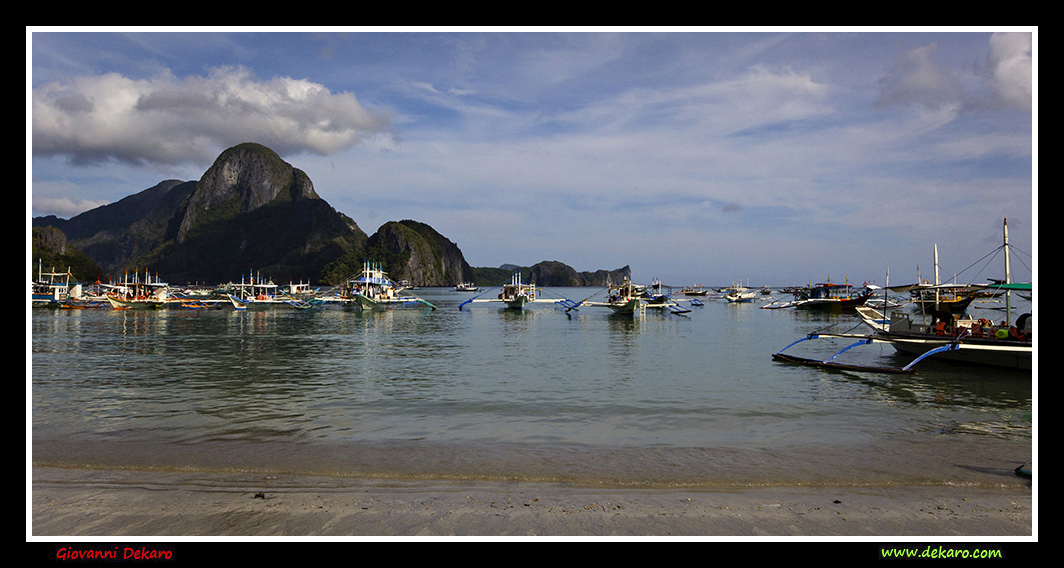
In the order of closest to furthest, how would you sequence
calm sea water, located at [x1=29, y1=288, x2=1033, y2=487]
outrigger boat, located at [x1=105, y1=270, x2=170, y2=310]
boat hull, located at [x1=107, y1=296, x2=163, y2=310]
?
calm sea water, located at [x1=29, y1=288, x2=1033, y2=487] < boat hull, located at [x1=107, y1=296, x2=163, y2=310] < outrigger boat, located at [x1=105, y1=270, x2=170, y2=310]

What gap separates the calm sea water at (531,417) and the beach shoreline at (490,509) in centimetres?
72

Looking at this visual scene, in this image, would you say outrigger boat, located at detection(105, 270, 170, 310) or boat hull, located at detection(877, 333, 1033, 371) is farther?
outrigger boat, located at detection(105, 270, 170, 310)

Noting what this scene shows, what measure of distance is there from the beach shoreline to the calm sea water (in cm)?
72

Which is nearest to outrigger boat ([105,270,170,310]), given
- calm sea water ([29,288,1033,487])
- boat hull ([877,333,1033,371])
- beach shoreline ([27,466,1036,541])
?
calm sea water ([29,288,1033,487])

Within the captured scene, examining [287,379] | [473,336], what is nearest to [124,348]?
[287,379]

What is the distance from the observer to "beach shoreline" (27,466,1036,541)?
6242 mm

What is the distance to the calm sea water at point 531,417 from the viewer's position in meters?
9.45

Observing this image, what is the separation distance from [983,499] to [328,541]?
8574 millimetres

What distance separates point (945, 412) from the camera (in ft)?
47.8

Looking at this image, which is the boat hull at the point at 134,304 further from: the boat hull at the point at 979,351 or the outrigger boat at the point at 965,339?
the boat hull at the point at 979,351

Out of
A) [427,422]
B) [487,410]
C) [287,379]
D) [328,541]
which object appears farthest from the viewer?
[287,379]

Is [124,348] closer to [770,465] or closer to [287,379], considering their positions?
[287,379]

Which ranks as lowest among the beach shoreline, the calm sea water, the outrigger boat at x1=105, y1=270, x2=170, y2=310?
the calm sea water

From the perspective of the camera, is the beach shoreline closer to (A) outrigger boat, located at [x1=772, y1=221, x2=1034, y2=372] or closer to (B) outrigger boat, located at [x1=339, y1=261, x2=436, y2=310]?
(A) outrigger boat, located at [x1=772, y1=221, x2=1034, y2=372]
